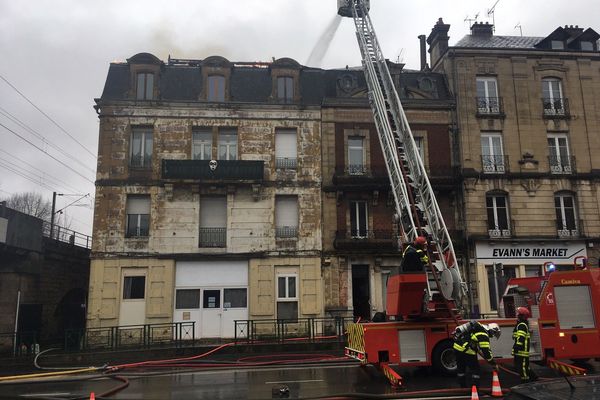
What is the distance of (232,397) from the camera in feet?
35.8

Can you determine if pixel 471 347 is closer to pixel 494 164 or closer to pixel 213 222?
pixel 213 222

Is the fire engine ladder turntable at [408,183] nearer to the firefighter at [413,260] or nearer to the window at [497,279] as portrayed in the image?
the firefighter at [413,260]

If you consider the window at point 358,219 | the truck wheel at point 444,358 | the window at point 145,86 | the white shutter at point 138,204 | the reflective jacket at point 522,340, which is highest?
the window at point 145,86

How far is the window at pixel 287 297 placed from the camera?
2333cm

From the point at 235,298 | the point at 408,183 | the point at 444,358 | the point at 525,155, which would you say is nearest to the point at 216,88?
the point at 235,298

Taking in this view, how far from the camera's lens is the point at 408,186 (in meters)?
15.2

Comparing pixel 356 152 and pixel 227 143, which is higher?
pixel 227 143

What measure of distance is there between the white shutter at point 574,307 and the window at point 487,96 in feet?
47.5

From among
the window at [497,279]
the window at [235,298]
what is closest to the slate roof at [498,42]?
the window at [497,279]

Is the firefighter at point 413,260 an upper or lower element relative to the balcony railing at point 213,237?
lower

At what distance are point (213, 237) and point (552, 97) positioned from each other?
18.8 meters

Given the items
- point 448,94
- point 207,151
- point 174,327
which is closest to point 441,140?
point 448,94

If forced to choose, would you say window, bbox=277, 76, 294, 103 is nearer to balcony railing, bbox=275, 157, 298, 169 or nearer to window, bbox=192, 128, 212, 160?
balcony railing, bbox=275, 157, 298, 169

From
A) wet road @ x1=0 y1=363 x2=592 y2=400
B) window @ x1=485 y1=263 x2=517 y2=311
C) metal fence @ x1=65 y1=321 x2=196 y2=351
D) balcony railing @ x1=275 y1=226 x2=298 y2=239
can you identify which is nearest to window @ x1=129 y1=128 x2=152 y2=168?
balcony railing @ x1=275 y1=226 x2=298 y2=239
